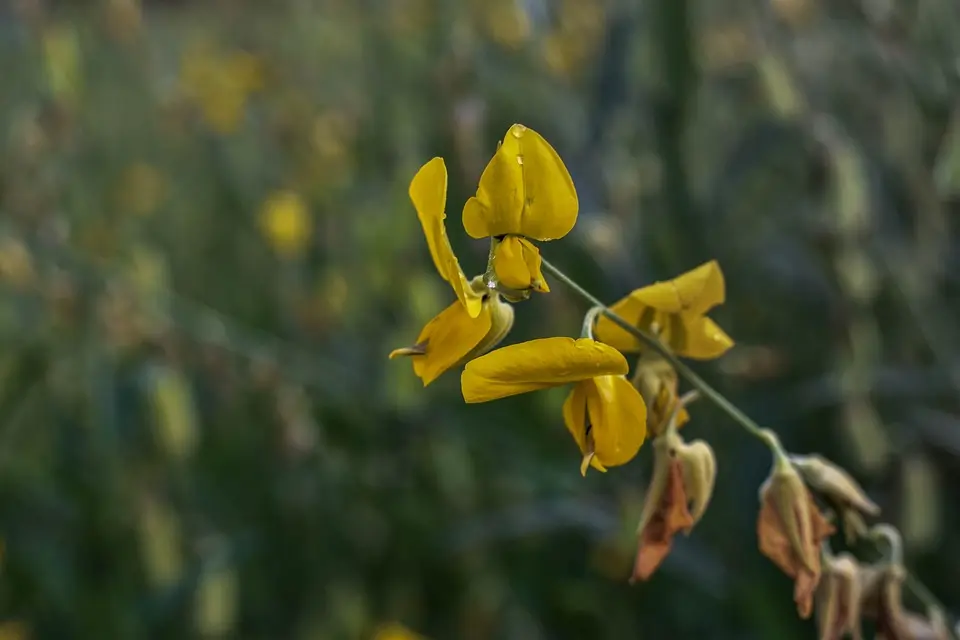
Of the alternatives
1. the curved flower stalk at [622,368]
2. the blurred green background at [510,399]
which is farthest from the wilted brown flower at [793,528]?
the blurred green background at [510,399]

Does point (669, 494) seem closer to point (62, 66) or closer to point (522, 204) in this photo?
point (522, 204)

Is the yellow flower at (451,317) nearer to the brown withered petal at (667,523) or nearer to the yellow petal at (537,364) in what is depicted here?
the yellow petal at (537,364)

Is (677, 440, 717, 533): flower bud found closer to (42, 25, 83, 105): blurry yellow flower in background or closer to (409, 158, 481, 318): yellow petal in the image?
(409, 158, 481, 318): yellow petal

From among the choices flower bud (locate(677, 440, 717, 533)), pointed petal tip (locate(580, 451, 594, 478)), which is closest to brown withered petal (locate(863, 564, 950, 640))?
flower bud (locate(677, 440, 717, 533))

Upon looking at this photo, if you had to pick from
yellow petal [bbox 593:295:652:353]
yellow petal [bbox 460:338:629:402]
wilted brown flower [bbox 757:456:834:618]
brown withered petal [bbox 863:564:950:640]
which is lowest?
brown withered petal [bbox 863:564:950:640]

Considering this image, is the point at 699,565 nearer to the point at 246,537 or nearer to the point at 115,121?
the point at 246,537

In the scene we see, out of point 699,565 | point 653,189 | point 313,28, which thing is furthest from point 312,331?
point 313,28

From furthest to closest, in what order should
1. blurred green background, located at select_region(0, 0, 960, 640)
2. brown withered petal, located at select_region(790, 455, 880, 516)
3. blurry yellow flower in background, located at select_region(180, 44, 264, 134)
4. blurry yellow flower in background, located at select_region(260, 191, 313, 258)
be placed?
blurry yellow flower in background, located at select_region(180, 44, 264, 134)
blurry yellow flower in background, located at select_region(260, 191, 313, 258)
blurred green background, located at select_region(0, 0, 960, 640)
brown withered petal, located at select_region(790, 455, 880, 516)

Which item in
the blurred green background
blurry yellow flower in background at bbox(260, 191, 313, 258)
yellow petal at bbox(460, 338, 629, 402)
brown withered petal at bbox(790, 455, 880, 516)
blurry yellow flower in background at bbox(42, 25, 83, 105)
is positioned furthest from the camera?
blurry yellow flower in background at bbox(260, 191, 313, 258)
